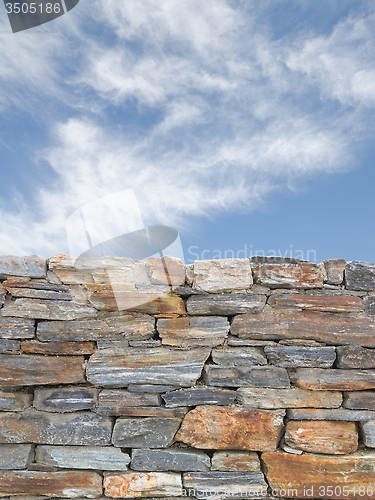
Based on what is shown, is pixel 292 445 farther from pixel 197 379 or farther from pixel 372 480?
pixel 197 379

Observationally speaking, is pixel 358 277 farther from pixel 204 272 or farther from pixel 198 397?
pixel 198 397

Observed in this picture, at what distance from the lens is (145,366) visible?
2584mm

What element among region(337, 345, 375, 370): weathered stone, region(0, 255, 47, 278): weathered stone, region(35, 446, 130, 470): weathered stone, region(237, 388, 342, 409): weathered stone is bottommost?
region(35, 446, 130, 470): weathered stone


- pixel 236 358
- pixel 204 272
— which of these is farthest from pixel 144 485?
pixel 204 272

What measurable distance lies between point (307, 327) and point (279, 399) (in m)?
0.64

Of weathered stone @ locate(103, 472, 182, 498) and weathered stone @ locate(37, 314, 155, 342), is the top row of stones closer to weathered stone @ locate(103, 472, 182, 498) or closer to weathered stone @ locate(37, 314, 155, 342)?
weathered stone @ locate(37, 314, 155, 342)

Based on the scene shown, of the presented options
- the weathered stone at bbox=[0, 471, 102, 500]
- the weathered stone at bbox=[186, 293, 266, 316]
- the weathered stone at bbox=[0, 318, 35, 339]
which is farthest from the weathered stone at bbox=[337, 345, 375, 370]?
the weathered stone at bbox=[0, 318, 35, 339]

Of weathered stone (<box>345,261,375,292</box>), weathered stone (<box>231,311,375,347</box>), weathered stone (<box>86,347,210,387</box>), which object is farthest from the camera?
weathered stone (<box>345,261,375,292</box>)

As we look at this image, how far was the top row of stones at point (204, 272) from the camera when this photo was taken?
8.72ft

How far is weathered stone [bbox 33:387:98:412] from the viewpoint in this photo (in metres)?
2.57

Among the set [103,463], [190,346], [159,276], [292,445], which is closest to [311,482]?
[292,445]

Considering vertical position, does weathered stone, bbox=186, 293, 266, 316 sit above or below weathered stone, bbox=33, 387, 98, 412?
above

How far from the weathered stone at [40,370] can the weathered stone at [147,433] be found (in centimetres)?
54

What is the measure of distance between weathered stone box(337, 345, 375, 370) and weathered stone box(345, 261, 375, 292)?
1.71ft
